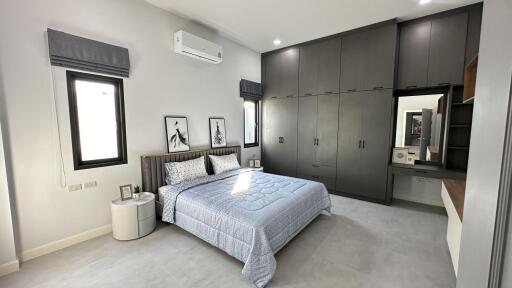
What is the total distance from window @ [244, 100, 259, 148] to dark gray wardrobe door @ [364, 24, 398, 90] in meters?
2.51

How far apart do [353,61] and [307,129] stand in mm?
1564

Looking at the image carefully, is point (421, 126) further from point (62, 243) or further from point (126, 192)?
point (62, 243)

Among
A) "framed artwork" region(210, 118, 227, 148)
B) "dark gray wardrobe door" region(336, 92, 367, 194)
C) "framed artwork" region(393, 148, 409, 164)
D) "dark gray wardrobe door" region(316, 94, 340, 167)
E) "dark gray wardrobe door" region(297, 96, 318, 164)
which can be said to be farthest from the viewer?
"dark gray wardrobe door" region(297, 96, 318, 164)

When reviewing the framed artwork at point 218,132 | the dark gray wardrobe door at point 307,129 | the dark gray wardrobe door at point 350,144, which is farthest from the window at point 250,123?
the dark gray wardrobe door at point 350,144

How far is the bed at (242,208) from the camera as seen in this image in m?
1.97

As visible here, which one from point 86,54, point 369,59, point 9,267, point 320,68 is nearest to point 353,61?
point 369,59

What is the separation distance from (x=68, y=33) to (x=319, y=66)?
12.9 ft

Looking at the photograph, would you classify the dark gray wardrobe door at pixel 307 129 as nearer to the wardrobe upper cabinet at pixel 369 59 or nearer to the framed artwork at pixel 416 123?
the wardrobe upper cabinet at pixel 369 59

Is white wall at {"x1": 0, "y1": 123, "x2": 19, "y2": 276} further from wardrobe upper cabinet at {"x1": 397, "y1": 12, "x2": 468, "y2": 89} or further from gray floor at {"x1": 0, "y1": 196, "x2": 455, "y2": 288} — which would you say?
wardrobe upper cabinet at {"x1": 397, "y1": 12, "x2": 468, "y2": 89}

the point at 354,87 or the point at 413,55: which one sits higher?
the point at 413,55

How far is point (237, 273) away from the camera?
6.70ft

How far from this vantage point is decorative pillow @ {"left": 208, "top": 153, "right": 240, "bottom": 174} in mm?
3756

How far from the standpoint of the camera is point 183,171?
3238 mm

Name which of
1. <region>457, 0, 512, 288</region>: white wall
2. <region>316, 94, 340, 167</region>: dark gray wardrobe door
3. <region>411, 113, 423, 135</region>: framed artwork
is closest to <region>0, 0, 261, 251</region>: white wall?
<region>316, 94, 340, 167</region>: dark gray wardrobe door
